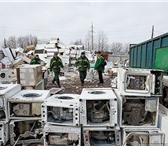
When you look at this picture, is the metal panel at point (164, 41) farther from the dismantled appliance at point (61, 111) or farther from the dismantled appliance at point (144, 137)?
the dismantled appliance at point (61, 111)

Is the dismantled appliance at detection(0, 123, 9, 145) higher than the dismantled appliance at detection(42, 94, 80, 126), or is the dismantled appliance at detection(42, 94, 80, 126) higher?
the dismantled appliance at detection(42, 94, 80, 126)

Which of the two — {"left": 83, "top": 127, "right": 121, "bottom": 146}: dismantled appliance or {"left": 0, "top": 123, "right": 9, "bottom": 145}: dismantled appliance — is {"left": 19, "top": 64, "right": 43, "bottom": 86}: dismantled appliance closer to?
{"left": 0, "top": 123, "right": 9, "bottom": 145}: dismantled appliance

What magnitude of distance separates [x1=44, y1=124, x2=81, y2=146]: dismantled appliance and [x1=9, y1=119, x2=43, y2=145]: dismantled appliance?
360 mm

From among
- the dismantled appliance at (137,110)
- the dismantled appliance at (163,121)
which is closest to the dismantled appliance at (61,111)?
the dismantled appliance at (137,110)

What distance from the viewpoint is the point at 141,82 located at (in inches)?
107

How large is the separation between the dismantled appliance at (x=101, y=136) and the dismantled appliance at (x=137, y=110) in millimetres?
185

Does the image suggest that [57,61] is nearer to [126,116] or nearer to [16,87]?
[16,87]

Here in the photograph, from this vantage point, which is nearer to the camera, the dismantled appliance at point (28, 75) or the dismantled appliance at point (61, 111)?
the dismantled appliance at point (61, 111)

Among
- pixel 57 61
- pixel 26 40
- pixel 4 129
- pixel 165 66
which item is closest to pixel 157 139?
pixel 165 66

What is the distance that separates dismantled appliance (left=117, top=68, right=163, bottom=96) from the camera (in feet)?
8.23

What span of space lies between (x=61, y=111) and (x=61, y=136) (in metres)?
0.33

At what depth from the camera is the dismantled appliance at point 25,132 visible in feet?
9.39

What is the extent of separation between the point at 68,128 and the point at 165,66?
2.12 meters

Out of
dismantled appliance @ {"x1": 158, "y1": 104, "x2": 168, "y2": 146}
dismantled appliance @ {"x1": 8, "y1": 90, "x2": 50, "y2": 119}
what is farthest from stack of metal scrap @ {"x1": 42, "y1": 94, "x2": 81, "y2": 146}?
dismantled appliance @ {"x1": 158, "y1": 104, "x2": 168, "y2": 146}
